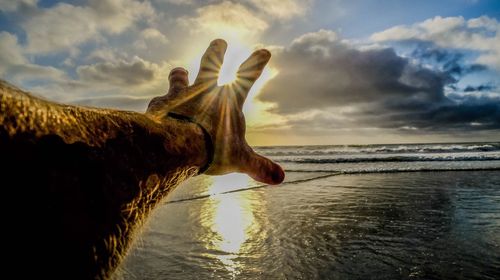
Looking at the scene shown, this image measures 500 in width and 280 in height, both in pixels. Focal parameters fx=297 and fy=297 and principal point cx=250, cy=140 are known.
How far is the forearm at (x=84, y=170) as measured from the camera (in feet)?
1.84

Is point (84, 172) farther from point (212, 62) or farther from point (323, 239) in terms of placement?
point (323, 239)

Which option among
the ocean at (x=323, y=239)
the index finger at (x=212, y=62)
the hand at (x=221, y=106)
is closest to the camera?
the hand at (x=221, y=106)

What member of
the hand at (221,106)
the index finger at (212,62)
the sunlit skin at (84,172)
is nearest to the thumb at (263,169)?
the hand at (221,106)

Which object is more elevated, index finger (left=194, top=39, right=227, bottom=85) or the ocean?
index finger (left=194, top=39, right=227, bottom=85)

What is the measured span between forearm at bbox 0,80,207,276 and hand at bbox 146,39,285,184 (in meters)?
0.31

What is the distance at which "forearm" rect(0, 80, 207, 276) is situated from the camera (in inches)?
22.1

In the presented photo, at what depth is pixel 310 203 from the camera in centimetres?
662

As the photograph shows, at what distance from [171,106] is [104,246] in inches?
27.8

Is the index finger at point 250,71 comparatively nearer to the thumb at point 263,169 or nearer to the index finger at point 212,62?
the index finger at point 212,62

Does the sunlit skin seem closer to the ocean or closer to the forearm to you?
the forearm

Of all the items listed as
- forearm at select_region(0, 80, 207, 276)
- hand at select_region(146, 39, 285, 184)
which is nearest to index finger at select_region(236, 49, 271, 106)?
hand at select_region(146, 39, 285, 184)

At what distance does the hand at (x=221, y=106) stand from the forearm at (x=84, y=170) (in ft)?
1.03

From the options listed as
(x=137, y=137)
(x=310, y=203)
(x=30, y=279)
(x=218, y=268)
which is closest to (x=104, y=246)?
(x=30, y=279)

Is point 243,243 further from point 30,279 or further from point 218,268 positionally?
point 30,279
